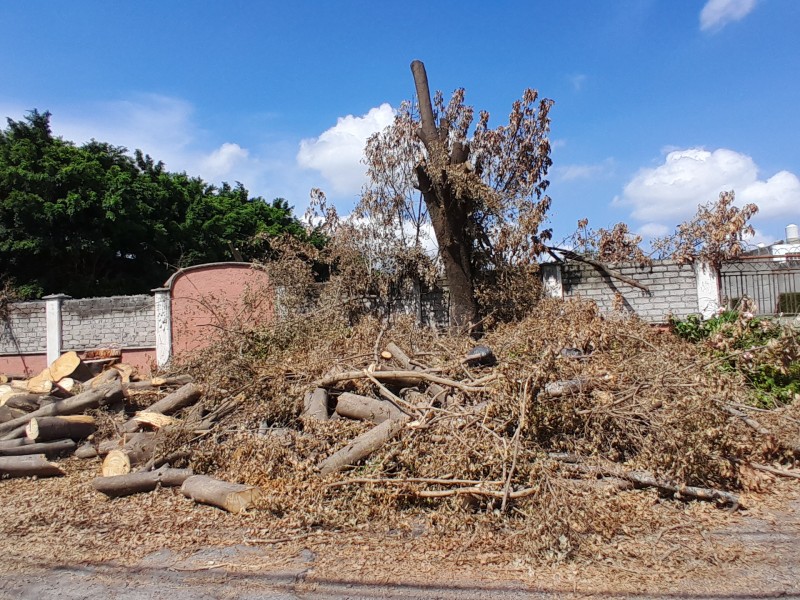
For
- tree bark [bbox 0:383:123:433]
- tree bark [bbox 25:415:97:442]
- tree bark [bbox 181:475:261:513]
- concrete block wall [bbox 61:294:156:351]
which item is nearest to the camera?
tree bark [bbox 181:475:261:513]

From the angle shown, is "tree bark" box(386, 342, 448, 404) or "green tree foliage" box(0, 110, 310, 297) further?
"green tree foliage" box(0, 110, 310, 297)

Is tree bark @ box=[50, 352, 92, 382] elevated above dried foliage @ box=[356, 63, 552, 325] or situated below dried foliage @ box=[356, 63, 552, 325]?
below

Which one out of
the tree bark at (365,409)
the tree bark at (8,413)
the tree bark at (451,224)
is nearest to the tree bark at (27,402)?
the tree bark at (8,413)

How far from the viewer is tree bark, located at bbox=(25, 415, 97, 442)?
6.80m

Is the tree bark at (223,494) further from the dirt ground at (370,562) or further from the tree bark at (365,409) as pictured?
the tree bark at (365,409)

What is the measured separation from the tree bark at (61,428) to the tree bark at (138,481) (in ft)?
5.63

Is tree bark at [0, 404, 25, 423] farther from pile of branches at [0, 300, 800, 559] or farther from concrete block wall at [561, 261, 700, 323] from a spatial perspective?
concrete block wall at [561, 261, 700, 323]

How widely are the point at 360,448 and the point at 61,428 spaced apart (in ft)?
12.8

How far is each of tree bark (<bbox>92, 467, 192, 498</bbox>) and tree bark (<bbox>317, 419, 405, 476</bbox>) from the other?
140 cm

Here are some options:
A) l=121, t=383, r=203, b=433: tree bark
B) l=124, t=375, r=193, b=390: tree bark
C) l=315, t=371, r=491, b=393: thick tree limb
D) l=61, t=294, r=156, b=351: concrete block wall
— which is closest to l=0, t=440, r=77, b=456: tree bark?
l=121, t=383, r=203, b=433: tree bark

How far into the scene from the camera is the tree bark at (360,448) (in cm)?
Result: 518

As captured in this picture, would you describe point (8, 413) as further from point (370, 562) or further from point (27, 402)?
point (370, 562)

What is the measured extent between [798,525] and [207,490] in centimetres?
450

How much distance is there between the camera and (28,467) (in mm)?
6242
